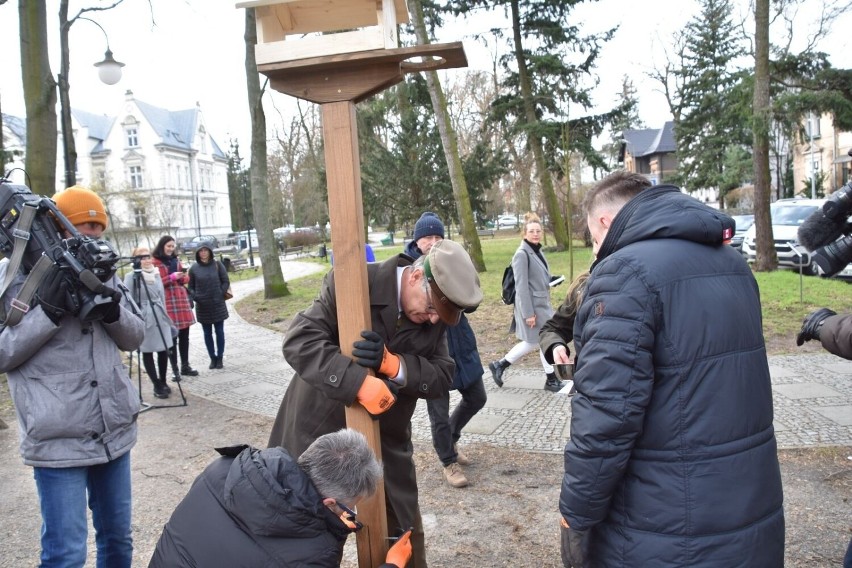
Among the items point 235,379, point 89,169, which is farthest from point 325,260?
point 89,169

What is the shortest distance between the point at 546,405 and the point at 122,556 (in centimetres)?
448

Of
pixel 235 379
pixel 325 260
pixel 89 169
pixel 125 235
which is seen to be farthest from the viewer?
pixel 89 169

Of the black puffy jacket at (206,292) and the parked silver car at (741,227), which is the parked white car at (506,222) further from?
the black puffy jacket at (206,292)

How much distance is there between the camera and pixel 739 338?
2004 millimetres

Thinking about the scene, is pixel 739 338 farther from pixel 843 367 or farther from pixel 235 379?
pixel 235 379

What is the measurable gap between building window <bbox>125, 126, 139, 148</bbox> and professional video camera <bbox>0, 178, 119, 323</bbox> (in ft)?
217

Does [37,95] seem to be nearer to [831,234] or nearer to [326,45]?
[326,45]

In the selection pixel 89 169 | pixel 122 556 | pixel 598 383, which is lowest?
pixel 122 556

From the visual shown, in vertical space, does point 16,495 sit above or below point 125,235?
below

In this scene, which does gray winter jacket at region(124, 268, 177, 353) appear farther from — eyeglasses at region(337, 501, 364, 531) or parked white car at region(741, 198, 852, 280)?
parked white car at region(741, 198, 852, 280)

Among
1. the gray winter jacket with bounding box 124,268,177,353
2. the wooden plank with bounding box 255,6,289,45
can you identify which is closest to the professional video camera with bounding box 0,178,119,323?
the wooden plank with bounding box 255,6,289,45

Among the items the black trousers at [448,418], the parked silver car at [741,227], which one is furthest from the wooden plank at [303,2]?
the parked silver car at [741,227]

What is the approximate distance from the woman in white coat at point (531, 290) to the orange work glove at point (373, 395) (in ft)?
15.5

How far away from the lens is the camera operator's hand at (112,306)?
8.79 feet
